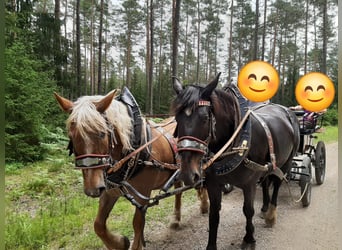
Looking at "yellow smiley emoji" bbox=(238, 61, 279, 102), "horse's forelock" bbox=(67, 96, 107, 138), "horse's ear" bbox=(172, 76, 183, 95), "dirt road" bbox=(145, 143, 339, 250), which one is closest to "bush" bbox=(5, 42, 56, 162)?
"dirt road" bbox=(145, 143, 339, 250)

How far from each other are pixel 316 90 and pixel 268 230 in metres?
2.02

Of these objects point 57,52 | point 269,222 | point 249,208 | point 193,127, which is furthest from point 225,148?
point 57,52

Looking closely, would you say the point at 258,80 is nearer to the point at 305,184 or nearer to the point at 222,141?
the point at 222,141

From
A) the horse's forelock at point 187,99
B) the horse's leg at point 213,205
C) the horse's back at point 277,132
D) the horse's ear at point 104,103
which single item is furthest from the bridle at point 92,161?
the horse's back at point 277,132

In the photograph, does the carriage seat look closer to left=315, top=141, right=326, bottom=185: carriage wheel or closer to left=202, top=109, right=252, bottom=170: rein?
left=315, top=141, right=326, bottom=185: carriage wheel

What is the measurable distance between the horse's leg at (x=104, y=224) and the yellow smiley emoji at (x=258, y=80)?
2.15 meters

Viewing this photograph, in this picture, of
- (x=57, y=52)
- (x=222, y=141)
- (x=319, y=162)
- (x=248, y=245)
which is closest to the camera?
(x=222, y=141)

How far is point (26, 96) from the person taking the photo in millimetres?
6145

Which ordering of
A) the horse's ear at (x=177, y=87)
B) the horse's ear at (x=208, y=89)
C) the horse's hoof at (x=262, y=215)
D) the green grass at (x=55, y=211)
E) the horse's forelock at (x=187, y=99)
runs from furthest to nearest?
the horse's hoof at (x=262, y=215)
the green grass at (x=55, y=211)
the horse's ear at (x=177, y=87)
the horse's ear at (x=208, y=89)
the horse's forelock at (x=187, y=99)

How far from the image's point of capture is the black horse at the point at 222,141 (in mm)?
2303

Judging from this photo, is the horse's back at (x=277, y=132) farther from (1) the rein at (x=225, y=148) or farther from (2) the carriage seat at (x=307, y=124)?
(2) the carriage seat at (x=307, y=124)

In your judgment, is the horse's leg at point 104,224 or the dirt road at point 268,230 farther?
the dirt road at point 268,230

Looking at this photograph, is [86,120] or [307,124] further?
[307,124]

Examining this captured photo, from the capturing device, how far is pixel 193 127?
7.55ft
